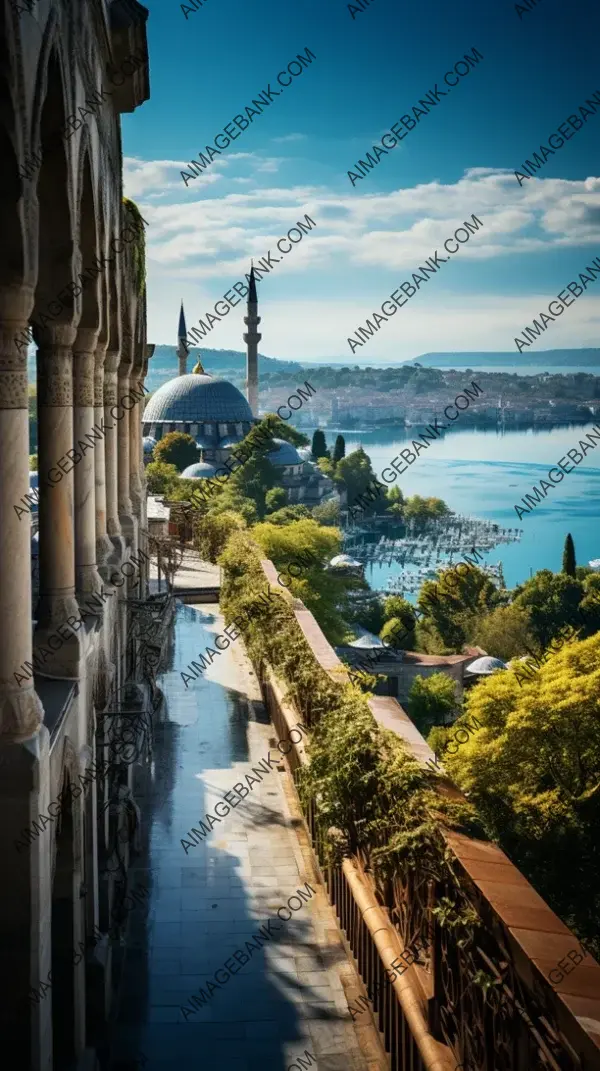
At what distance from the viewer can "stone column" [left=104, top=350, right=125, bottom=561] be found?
37.2 ft

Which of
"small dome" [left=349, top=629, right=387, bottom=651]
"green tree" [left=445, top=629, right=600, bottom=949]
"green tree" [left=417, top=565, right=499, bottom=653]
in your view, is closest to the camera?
"green tree" [left=445, top=629, right=600, bottom=949]

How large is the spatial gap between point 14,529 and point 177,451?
2573 inches

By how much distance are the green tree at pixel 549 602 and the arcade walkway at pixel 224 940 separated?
41.1 m

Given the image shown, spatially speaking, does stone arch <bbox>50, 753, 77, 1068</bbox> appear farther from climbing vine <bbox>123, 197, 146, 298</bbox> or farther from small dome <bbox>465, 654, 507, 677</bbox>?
small dome <bbox>465, 654, 507, 677</bbox>

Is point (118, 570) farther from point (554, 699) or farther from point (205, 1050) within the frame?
point (554, 699)

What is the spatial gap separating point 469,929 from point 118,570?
5990 mm

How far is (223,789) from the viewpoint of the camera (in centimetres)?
1208

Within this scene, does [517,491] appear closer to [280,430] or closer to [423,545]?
[423,545]

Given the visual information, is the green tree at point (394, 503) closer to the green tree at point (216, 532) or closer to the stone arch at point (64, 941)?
the green tree at point (216, 532)

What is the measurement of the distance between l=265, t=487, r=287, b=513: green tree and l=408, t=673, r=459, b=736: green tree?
32753mm

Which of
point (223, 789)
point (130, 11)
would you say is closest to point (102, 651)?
point (223, 789)

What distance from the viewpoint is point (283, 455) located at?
8094 cm

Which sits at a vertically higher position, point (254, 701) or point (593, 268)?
point (593, 268)

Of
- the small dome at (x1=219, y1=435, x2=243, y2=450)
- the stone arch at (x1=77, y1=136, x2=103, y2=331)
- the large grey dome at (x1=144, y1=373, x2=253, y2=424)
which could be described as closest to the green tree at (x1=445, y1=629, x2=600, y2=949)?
the stone arch at (x1=77, y1=136, x2=103, y2=331)
